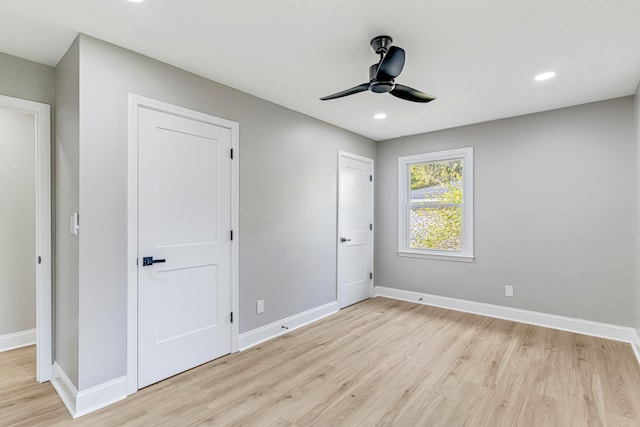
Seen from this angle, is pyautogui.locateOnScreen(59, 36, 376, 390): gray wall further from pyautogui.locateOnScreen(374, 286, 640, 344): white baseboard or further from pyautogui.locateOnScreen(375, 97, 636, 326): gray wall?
pyautogui.locateOnScreen(375, 97, 636, 326): gray wall

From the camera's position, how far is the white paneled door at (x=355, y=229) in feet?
14.2

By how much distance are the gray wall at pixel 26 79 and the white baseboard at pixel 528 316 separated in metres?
4.57

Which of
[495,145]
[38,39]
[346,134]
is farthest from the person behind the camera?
[346,134]

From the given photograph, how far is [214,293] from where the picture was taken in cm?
280

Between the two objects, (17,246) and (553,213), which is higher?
(553,213)

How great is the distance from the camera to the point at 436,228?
4.52 meters

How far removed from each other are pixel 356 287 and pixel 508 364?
220cm

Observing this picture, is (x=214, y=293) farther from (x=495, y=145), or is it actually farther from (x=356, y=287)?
(x=495, y=145)

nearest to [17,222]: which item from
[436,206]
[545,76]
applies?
[436,206]

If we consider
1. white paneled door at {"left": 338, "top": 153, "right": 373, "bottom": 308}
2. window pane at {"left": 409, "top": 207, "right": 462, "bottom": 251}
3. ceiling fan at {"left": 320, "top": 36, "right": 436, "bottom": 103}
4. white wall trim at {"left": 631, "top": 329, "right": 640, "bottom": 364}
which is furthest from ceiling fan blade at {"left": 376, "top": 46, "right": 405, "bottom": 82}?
white wall trim at {"left": 631, "top": 329, "right": 640, "bottom": 364}

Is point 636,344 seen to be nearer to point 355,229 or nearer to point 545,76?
point 545,76

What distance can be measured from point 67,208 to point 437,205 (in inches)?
164

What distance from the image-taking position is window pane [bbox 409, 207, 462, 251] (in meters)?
4.34

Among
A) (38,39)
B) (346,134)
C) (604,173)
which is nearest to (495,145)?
(604,173)
